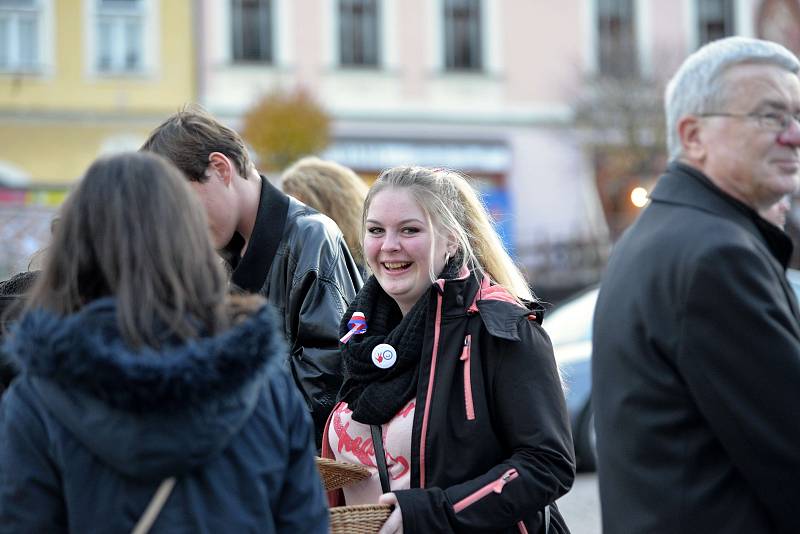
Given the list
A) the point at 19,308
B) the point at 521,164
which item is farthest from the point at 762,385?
the point at 521,164

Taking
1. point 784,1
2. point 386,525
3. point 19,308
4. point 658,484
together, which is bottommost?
point 386,525

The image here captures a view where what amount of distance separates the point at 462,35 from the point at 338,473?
945 inches

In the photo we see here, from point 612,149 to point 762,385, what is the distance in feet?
73.8

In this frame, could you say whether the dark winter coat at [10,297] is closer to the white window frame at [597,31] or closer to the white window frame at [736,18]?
the white window frame at [597,31]

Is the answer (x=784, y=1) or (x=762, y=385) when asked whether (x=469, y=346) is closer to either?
(x=762, y=385)

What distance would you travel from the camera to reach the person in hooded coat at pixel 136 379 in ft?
7.25

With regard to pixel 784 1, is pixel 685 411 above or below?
below

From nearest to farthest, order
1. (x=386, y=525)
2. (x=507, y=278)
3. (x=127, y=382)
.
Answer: (x=127, y=382) < (x=386, y=525) < (x=507, y=278)

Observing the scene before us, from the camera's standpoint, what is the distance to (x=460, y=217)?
11.9 feet

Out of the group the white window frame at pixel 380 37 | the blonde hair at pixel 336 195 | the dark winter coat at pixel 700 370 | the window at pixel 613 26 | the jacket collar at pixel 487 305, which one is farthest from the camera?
the window at pixel 613 26

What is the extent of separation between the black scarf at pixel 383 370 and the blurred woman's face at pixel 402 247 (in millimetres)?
61

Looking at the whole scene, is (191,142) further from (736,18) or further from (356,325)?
(736,18)

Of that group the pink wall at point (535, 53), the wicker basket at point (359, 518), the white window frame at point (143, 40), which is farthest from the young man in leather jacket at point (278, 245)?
the pink wall at point (535, 53)

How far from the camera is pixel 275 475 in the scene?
2389 mm
